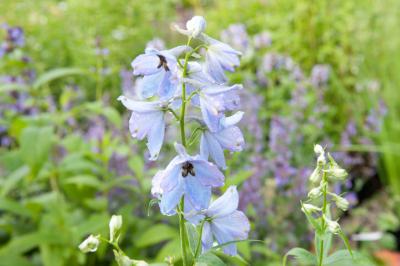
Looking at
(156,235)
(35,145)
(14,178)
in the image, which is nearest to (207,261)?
(156,235)

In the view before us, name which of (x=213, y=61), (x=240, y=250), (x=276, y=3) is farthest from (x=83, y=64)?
(x=213, y=61)

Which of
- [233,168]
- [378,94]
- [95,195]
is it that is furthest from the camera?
[378,94]

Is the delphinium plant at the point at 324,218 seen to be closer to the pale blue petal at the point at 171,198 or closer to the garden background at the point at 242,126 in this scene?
the pale blue petal at the point at 171,198

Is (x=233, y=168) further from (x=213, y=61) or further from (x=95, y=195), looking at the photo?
(x=213, y=61)

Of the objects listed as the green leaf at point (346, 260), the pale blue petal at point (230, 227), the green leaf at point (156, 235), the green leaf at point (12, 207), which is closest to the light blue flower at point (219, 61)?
the pale blue petal at point (230, 227)

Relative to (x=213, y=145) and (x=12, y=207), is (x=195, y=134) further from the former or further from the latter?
(x=12, y=207)
